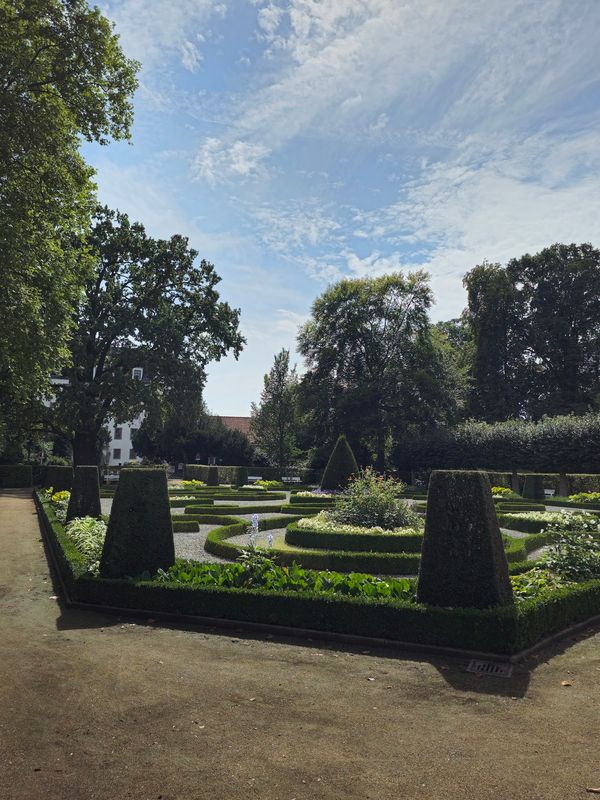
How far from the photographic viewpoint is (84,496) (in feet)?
54.3

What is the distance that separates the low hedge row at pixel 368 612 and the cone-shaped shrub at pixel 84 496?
24.9 ft

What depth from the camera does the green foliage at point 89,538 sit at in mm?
10312

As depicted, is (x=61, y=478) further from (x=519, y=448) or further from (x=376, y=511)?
(x=519, y=448)

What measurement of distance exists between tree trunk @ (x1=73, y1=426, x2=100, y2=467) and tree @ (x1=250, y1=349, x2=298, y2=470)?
69.9 ft

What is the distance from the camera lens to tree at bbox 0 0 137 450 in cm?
1342

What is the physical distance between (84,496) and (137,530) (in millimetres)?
7786

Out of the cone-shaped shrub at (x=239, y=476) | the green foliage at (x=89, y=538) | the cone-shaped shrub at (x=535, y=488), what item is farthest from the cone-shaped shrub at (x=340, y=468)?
the cone-shaped shrub at (x=239, y=476)

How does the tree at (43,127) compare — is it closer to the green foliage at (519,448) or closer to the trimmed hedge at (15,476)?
the trimmed hedge at (15,476)

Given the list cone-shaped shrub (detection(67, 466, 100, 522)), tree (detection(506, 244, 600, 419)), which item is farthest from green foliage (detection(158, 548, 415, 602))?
tree (detection(506, 244, 600, 419))

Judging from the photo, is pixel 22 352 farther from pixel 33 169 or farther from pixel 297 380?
pixel 297 380

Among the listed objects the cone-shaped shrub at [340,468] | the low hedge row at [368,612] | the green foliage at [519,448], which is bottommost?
the low hedge row at [368,612]

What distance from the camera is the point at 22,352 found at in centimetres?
1692

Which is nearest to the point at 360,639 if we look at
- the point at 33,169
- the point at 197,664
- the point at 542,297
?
the point at 197,664

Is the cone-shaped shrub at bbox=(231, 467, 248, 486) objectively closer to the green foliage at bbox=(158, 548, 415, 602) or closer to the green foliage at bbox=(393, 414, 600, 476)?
the green foliage at bbox=(393, 414, 600, 476)
